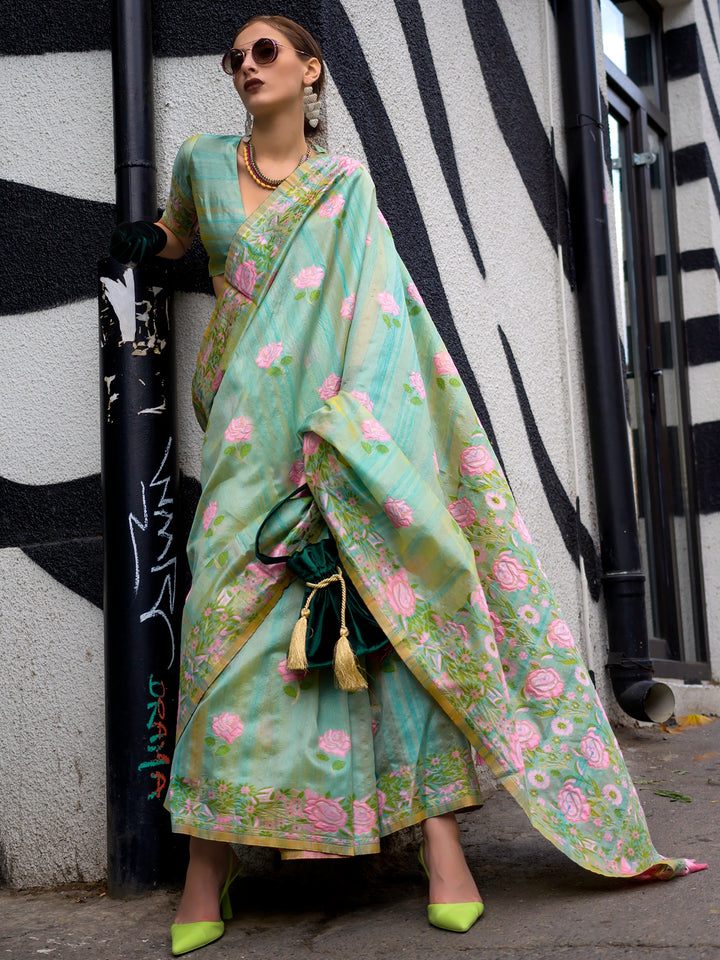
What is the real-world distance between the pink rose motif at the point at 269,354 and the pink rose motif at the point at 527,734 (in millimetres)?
906

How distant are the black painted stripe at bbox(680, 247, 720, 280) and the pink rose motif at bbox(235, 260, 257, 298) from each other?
369 centimetres

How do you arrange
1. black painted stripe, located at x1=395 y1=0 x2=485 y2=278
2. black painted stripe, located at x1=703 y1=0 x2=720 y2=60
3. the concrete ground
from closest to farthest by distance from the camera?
1. the concrete ground
2. black painted stripe, located at x1=395 y1=0 x2=485 y2=278
3. black painted stripe, located at x1=703 y1=0 x2=720 y2=60

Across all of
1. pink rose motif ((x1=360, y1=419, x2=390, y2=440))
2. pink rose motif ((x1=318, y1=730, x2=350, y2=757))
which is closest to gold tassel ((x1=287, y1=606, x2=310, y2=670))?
pink rose motif ((x1=318, y1=730, x2=350, y2=757))

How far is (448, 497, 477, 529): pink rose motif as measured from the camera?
218 centimetres

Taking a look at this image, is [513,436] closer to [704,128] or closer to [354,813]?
[354,813]

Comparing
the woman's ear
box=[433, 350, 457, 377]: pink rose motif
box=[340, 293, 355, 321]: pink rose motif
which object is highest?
the woman's ear

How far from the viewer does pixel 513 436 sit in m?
3.39

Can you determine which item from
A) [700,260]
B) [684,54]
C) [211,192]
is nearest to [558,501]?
[211,192]

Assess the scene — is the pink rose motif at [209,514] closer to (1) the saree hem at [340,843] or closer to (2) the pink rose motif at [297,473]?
(2) the pink rose motif at [297,473]

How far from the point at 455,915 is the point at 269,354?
3.79 ft

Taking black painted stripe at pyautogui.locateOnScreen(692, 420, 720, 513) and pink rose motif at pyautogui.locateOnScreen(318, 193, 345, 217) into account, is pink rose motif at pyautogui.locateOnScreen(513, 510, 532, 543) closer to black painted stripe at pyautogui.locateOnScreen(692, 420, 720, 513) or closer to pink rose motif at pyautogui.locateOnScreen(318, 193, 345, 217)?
pink rose motif at pyautogui.locateOnScreen(318, 193, 345, 217)

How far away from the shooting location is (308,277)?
7.16 feet

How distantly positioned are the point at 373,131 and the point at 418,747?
1672mm

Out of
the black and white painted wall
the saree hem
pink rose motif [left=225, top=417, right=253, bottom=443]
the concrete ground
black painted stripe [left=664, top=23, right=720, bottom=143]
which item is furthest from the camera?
black painted stripe [left=664, top=23, right=720, bottom=143]
